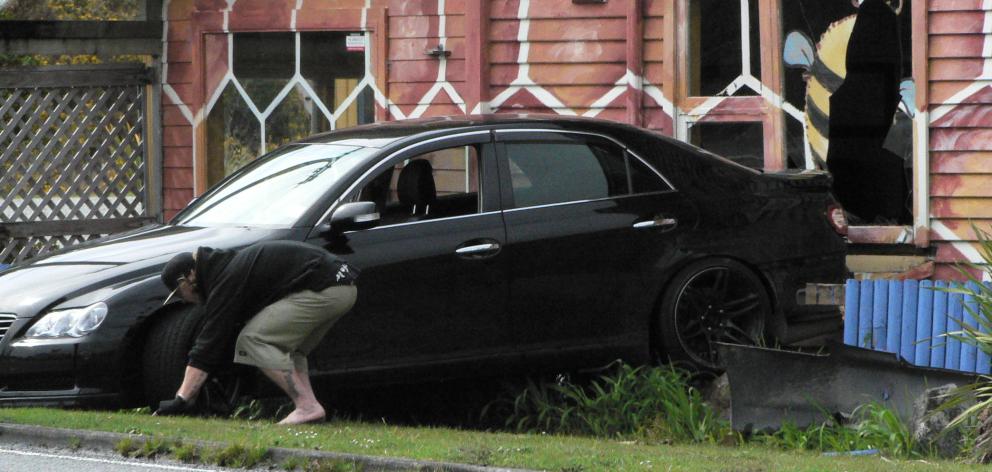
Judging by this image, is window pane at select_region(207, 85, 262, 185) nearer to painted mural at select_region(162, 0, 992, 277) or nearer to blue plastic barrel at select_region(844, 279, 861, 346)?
painted mural at select_region(162, 0, 992, 277)

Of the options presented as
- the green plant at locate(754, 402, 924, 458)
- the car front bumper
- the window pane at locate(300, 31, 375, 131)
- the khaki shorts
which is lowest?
the green plant at locate(754, 402, 924, 458)

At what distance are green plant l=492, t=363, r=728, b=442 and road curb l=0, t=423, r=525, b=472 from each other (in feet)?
7.71

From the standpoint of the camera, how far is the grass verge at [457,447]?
23.6ft

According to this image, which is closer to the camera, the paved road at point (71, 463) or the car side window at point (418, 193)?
the paved road at point (71, 463)

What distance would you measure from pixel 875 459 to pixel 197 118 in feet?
27.6

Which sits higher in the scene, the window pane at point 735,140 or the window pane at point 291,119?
the window pane at point 291,119

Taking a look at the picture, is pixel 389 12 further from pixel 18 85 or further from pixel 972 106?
pixel 972 106

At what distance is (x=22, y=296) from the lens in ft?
27.4

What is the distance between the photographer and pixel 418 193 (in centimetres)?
918

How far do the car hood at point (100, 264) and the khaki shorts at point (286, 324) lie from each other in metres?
0.47

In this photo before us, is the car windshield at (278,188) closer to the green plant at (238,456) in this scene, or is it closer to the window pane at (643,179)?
the window pane at (643,179)

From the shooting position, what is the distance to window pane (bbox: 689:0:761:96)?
12.8 meters

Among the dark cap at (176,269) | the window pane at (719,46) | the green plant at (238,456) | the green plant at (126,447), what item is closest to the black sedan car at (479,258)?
the dark cap at (176,269)

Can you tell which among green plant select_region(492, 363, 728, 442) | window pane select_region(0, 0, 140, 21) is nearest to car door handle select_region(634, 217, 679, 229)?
green plant select_region(492, 363, 728, 442)
